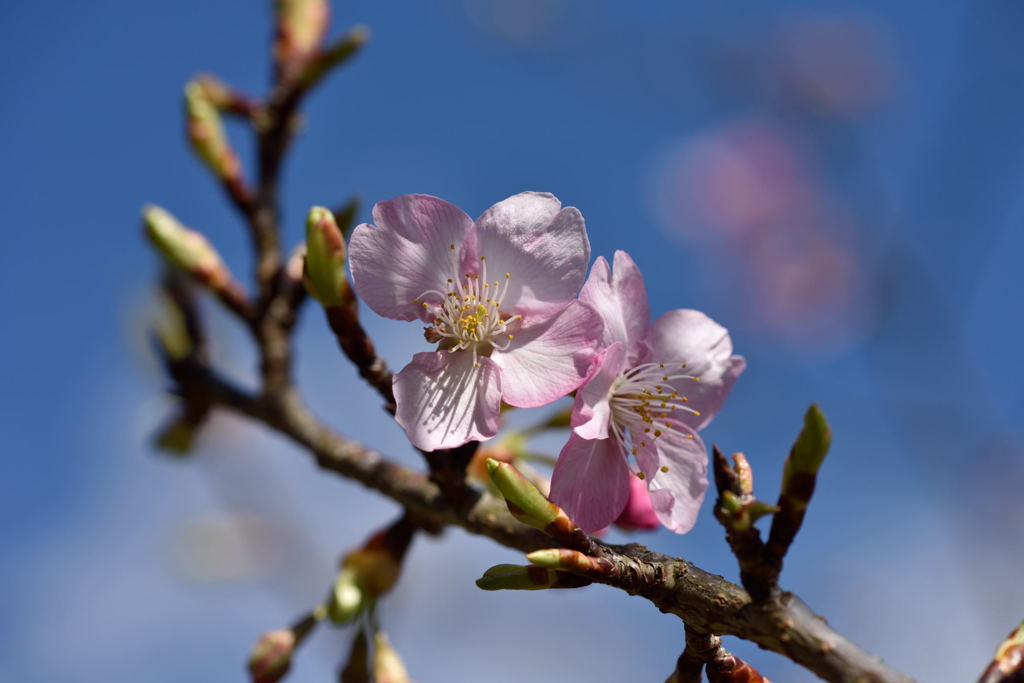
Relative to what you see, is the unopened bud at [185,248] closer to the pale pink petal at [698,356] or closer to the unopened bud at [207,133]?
the unopened bud at [207,133]

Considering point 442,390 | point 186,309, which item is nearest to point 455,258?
point 442,390

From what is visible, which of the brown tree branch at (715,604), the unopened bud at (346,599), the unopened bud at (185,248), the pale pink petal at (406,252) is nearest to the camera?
the brown tree branch at (715,604)

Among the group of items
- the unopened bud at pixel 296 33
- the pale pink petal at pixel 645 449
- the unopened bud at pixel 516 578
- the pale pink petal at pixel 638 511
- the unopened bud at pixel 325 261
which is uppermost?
the unopened bud at pixel 296 33

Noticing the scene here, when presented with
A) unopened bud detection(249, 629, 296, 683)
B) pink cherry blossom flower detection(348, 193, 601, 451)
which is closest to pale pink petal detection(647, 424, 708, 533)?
pink cherry blossom flower detection(348, 193, 601, 451)

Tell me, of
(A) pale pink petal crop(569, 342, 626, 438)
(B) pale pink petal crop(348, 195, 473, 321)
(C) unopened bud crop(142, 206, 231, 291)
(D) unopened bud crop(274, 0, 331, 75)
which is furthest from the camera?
(D) unopened bud crop(274, 0, 331, 75)

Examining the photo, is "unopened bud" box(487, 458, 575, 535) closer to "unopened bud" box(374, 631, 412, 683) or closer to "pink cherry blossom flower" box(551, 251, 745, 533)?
"pink cherry blossom flower" box(551, 251, 745, 533)

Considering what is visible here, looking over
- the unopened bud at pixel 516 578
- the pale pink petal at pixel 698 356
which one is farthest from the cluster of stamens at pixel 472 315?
the unopened bud at pixel 516 578
